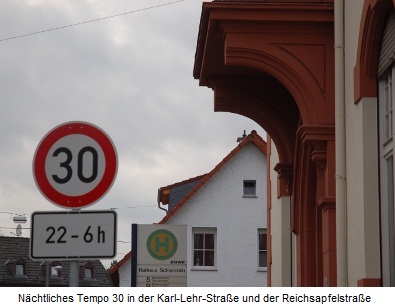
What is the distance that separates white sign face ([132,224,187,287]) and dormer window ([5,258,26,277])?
62497mm

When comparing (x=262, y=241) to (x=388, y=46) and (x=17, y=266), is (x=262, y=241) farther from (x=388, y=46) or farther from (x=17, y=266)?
(x=17, y=266)

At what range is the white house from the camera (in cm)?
4100

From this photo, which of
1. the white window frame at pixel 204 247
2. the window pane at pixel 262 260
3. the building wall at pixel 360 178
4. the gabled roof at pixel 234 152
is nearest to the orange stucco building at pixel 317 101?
the building wall at pixel 360 178

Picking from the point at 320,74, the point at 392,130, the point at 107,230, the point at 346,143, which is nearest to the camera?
the point at 107,230

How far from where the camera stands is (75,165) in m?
8.20

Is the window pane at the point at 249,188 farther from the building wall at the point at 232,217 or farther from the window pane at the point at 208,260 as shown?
the window pane at the point at 208,260

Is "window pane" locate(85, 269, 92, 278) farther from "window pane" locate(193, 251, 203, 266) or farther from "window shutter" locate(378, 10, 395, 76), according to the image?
"window shutter" locate(378, 10, 395, 76)

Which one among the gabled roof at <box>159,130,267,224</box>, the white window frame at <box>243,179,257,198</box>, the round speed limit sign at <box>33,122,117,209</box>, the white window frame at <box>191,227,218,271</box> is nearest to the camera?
the round speed limit sign at <box>33,122,117,209</box>

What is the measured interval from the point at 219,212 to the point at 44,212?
1345 inches

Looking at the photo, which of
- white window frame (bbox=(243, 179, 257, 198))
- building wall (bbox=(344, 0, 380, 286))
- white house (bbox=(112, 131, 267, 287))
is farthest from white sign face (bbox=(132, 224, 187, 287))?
white window frame (bbox=(243, 179, 257, 198))

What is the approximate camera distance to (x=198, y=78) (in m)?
16.3

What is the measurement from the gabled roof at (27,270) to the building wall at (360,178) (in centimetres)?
6407

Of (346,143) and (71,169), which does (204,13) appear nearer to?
(346,143)
